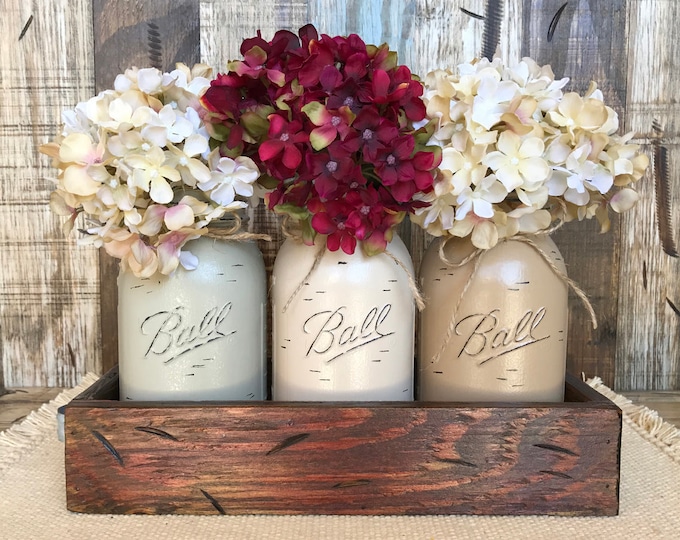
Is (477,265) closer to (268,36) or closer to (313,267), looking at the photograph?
(313,267)

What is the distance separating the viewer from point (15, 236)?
2.74 ft

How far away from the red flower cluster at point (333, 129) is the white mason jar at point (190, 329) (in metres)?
0.09

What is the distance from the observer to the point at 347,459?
528 mm

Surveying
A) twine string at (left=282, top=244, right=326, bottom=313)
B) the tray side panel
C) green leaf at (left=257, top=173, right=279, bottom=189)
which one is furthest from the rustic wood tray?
green leaf at (left=257, top=173, right=279, bottom=189)

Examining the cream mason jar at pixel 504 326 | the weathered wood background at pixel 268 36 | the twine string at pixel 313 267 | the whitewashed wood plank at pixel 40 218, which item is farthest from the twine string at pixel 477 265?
the whitewashed wood plank at pixel 40 218

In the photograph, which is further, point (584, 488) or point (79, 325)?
point (79, 325)

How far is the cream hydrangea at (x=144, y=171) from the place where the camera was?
1.73 feet

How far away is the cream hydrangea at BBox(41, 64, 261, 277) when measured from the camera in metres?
0.53

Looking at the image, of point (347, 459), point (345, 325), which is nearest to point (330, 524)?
point (347, 459)

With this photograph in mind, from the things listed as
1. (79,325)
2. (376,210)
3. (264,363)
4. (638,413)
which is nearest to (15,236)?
(79,325)

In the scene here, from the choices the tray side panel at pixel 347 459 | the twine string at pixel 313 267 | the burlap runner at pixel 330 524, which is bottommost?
the burlap runner at pixel 330 524

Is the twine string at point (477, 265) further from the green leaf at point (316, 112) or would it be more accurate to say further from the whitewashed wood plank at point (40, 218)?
the whitewashed wood plank at point (40, 218)

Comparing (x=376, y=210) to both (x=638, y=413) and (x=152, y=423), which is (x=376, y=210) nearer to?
(x=152, y=423)

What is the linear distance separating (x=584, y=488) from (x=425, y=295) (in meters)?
0.23
